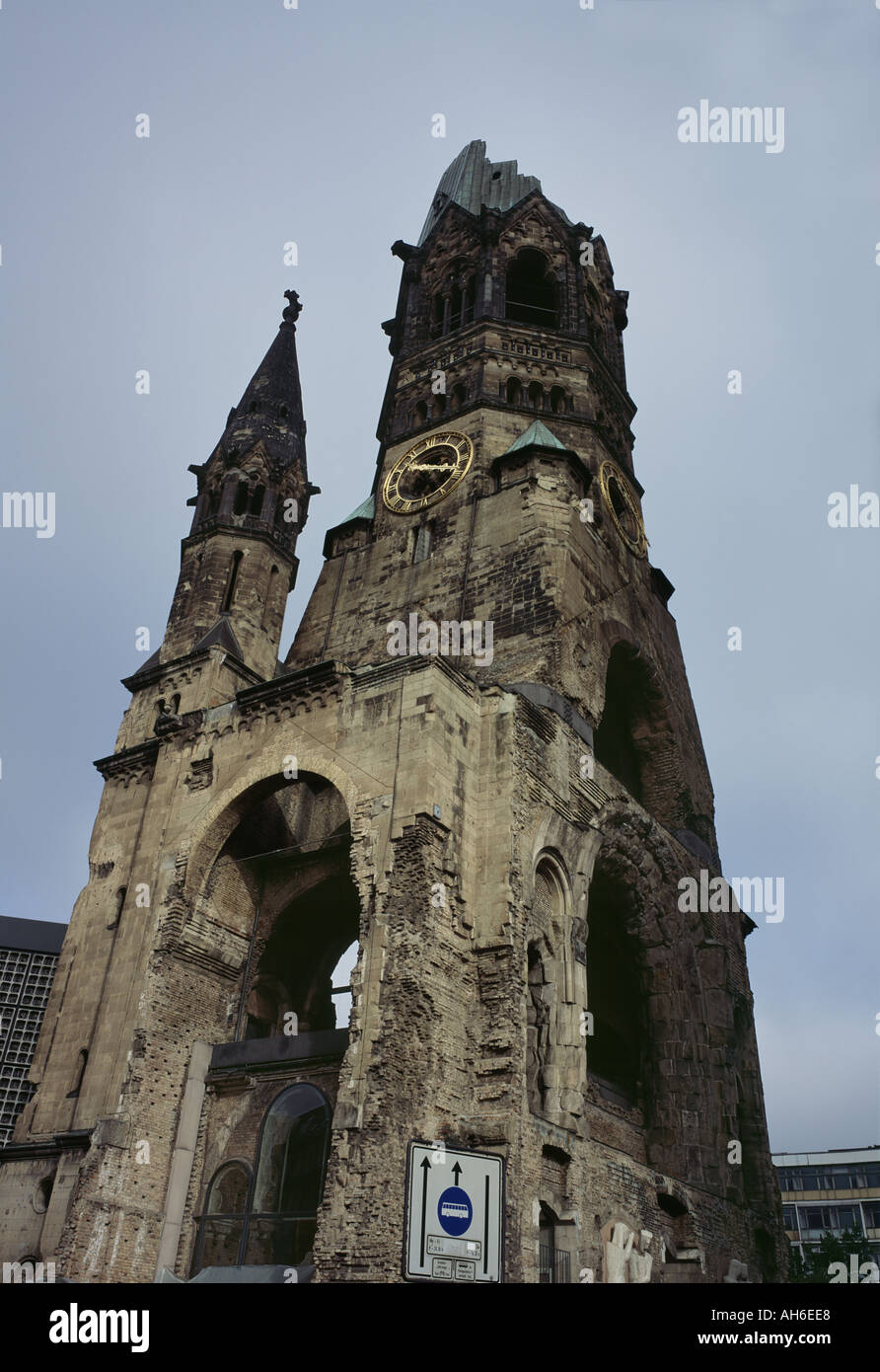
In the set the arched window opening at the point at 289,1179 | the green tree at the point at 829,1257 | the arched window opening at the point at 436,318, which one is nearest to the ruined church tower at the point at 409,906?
the arched window opening at the point at 289,1179

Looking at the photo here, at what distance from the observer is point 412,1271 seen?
7.93 meters

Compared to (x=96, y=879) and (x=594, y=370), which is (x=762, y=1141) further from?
(x=594, y=370)

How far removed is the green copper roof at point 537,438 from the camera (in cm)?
2900

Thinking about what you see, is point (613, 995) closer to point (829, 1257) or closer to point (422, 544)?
point (422, 544)

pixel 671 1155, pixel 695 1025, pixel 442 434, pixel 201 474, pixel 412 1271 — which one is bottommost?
pixel 412 1271

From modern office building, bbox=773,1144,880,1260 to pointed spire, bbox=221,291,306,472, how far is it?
54403mm

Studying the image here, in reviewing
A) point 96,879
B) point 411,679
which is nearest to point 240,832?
point 96,879

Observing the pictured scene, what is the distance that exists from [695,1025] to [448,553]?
539 inches

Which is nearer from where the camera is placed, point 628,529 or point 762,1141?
point 762,1141

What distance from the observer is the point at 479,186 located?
42.0 meters

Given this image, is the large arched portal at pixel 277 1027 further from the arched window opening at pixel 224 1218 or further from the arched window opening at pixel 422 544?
the arched window opening at pixel 422 544

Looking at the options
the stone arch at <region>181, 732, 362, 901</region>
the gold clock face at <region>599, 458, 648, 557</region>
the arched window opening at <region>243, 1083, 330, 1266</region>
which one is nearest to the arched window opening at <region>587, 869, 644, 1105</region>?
the stone arch at <region>181, 732, 362, 901</region>

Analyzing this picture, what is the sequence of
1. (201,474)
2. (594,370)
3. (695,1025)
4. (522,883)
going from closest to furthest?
(522,883) < (695,1025) < (201,474) < (594,370)

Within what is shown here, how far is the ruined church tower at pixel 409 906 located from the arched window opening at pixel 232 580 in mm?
128
